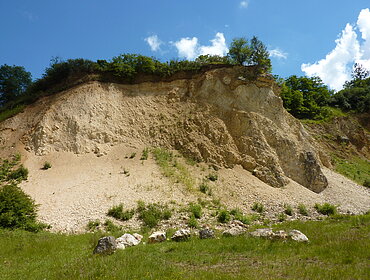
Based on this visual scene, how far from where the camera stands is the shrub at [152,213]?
14.1 m

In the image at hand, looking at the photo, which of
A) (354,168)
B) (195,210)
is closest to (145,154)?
(195,210)

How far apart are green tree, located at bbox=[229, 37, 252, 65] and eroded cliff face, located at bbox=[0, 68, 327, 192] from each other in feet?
3.99

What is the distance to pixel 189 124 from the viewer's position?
23062mm

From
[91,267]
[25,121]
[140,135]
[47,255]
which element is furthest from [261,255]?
[25,121]

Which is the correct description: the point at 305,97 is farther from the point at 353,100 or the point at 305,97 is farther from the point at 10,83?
the point at 10,83

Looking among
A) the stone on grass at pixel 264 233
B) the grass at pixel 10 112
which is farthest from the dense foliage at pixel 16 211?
the grass at pixel 10 112

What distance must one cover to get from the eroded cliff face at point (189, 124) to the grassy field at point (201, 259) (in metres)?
11.2

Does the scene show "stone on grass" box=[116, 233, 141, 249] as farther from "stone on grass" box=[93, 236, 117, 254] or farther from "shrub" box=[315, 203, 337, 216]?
"shrub" box=[315, 203, 337, 216]

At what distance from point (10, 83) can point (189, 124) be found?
24.5 m

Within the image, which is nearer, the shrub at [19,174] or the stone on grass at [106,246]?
the stone on grass at [106,246]

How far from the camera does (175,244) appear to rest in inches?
382

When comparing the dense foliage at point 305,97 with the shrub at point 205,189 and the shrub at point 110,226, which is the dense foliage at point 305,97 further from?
the shrub at point 110,226

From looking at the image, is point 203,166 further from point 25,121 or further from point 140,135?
point 25,121

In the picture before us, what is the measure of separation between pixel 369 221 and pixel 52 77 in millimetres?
27543
